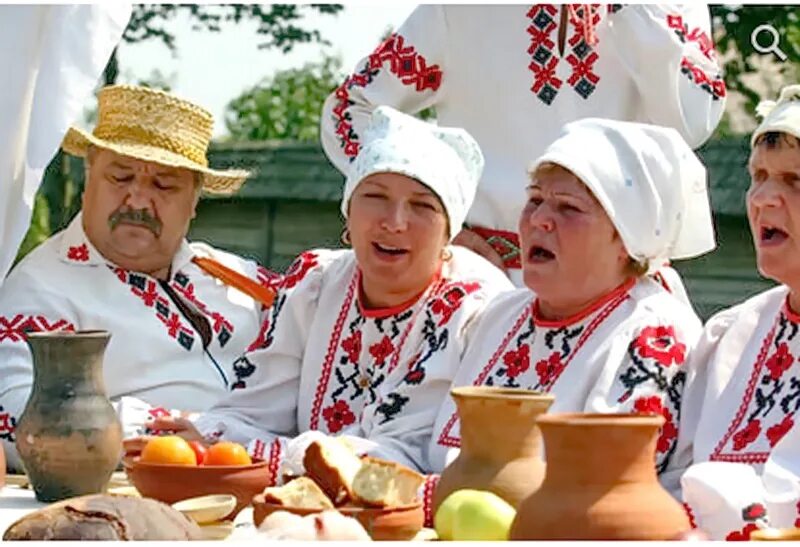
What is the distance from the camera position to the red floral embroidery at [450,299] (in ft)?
13.6

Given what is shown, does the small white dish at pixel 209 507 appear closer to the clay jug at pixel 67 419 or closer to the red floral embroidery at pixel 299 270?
the clay jug at pixel 67 419

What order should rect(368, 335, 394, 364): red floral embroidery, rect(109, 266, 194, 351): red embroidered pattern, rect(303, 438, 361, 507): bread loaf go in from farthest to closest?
rect(109, 266, 194, 351): red embroidered pattern
rect(368, 335, 394, 364): red floral embroidery
rect(303, 438, 361, 507): bread loaf

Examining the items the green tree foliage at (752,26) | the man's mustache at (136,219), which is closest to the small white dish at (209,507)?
the man's mustache at (136,219)

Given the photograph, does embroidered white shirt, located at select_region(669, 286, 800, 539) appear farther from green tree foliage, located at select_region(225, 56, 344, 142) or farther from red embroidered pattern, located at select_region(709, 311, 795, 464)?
green tree foliage, located at select_region(225, 56, 344, 142)

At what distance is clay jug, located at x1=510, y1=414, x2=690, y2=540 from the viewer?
8.32 feet

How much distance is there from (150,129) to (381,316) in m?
1.15

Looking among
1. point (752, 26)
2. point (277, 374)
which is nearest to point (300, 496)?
point (277, 374)

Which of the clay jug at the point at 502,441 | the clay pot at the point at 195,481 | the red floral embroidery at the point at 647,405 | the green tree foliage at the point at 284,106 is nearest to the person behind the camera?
the clay jug at the point at 502,441

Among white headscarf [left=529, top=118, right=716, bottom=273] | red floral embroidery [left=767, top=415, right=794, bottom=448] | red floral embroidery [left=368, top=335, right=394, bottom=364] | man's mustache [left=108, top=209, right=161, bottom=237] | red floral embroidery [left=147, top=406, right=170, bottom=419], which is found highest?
white headscarf [left=529, top=118, right=716, bottom=273]

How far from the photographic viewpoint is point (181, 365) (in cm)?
497

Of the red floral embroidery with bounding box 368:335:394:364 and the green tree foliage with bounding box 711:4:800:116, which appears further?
the green tree foliage with bounding box 711:4:800:116

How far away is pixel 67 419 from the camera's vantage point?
144 inches

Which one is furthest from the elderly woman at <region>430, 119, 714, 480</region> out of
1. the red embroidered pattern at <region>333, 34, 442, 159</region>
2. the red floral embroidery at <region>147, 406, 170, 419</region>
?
the red embroidered pattern at <region>333, 34, 442, 159</region>

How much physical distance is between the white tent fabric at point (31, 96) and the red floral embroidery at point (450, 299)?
4.35 feet
